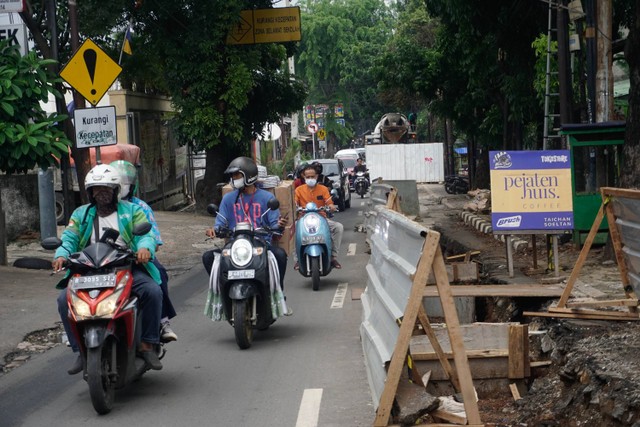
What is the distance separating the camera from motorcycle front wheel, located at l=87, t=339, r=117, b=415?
6875mm

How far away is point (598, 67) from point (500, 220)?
3.94 metres

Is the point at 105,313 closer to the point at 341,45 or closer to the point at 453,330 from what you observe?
the point at 453,330

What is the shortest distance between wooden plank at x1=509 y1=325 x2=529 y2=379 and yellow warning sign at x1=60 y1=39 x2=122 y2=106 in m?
8.50

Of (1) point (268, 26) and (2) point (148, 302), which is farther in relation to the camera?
(1) point (268, 26)

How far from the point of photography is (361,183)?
137ft

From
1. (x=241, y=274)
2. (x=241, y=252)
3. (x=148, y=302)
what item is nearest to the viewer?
(x=148, y=302)

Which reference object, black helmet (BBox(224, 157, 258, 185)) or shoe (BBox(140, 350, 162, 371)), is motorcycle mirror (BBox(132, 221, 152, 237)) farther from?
black helmet (BBox(224, 157, 258, 185))

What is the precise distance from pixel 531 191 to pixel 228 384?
565cm

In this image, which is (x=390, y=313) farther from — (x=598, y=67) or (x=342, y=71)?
(x=342, y=71)

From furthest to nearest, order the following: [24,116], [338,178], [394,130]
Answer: [394,130] < [338,178] < [24,116]

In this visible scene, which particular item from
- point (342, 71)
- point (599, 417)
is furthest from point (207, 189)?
point (342, 71)

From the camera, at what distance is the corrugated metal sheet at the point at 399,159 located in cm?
4306

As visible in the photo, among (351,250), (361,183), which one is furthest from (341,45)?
(351,250)

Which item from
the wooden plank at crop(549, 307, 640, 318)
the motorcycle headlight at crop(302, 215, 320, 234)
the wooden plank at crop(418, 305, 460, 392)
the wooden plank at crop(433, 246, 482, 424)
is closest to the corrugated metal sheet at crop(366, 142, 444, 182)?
the motorcycle headlight at crop(302, 215, 320, 234)
